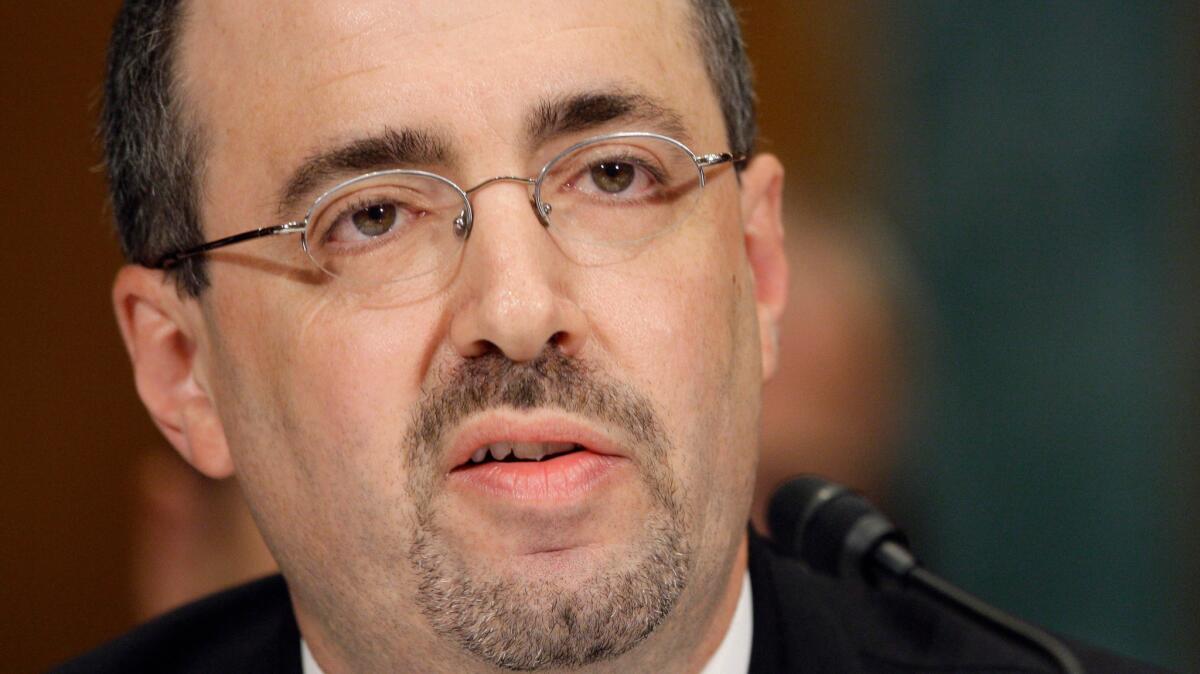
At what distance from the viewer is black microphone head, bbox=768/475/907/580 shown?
6.04 ft

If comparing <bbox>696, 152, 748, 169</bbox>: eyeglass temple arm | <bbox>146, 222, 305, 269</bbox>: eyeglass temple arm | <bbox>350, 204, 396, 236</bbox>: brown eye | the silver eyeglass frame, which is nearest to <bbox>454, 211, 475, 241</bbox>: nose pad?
the silver eyeglass frame

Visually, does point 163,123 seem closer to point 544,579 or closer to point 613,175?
point 613,175

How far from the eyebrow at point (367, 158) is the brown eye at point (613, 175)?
191mm

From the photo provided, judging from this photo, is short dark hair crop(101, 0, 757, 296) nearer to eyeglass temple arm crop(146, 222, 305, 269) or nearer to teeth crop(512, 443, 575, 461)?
eyeglass temple arm crop(146, 222, 305, 269)

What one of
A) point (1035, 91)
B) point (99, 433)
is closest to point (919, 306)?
point (1035, 91)

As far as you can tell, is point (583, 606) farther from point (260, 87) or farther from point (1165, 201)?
point (1165, 201)

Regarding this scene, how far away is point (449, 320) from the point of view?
1.61 m

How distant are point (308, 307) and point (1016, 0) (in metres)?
2.82

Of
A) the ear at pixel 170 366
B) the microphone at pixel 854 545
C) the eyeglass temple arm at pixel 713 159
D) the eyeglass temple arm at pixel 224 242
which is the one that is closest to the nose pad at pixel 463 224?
the eyeglass temple arm at pixel 224 242

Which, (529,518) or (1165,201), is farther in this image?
(1165,201)

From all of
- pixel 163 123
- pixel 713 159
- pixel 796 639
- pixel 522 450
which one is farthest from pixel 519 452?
pixel 163 123

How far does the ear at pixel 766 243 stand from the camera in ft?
6.64

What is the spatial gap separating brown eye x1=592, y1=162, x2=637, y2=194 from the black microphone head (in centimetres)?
51

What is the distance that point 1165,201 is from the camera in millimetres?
3836
